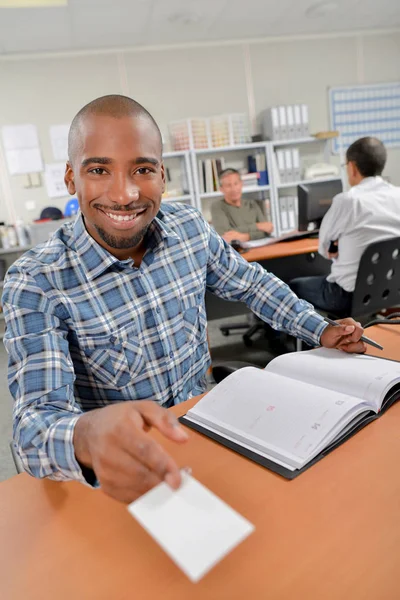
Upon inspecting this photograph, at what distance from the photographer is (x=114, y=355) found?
1013 millimetres

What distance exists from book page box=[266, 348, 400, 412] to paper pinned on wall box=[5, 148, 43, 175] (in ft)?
13.6

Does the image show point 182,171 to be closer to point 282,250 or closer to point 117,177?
point 282,250

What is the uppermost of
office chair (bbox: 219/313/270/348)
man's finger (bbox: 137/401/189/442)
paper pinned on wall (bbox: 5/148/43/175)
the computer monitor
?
paper pinned on wall (bbox: 5/148/43/175)

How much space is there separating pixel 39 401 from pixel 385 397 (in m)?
0.67

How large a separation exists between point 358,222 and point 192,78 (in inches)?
130

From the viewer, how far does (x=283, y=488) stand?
2.13 feet

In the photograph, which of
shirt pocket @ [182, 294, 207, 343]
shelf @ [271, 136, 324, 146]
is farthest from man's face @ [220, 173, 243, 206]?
shirt pocket @ [182, 294, 207, 343]

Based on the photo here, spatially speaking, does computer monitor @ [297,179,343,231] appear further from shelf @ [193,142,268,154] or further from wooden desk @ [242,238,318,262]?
shelf @ [193,142,268,154]

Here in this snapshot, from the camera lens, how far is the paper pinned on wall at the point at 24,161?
4.29 meters

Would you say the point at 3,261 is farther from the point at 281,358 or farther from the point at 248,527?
the point at 248,527

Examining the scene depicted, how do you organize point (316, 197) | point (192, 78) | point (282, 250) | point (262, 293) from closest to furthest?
point (262, 293)
point (282, 250)
point (316, 197)
point (192, 78)

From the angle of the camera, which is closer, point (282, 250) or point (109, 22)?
point (282, 250)

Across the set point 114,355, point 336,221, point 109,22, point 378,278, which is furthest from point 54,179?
point 114,355

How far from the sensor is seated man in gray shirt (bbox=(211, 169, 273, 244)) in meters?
3.76
